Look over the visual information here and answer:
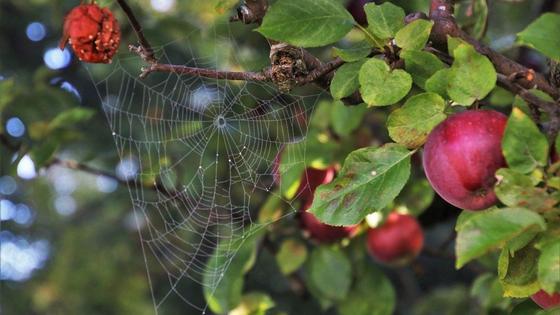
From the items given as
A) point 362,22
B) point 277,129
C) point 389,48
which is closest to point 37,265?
point 277,129

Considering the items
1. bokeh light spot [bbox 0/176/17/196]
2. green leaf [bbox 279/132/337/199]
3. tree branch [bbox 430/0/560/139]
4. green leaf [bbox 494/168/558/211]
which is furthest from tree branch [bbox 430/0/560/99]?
bokeh light spot [bbox 0/176/17/196]

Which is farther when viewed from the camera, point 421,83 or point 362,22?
point 362,22

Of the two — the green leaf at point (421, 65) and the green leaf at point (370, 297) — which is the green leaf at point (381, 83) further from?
the green leaf at point (370, 297)

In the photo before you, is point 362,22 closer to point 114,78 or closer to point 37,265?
point 114,78

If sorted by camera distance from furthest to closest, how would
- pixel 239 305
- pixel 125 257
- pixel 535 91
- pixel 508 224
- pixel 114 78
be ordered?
pixel 125 257
pixel 114 78
pixel 239 305
pixel 535 91
pixel 508 224

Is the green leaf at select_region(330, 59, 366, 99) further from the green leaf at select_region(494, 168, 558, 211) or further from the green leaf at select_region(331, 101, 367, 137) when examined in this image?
the green leaf at select_region(331, 101, 367, 137)

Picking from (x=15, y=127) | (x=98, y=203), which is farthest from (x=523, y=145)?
(x=98, y=203)
